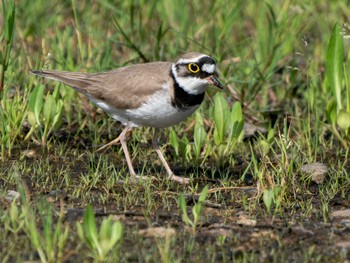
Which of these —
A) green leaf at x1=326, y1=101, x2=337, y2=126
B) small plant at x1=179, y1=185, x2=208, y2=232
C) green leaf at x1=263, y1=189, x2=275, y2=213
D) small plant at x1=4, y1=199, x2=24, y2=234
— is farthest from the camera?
green leaf at x1=326, y1=101, x2=337, y2=126

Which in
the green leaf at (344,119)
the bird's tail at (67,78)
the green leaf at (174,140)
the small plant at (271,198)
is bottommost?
the small plant at (271,198)

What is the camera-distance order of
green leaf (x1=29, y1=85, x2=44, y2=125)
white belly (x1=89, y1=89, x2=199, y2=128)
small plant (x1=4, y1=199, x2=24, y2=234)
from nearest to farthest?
1. small plant (x1=4, y1=199, x2=24, y2=234)
2. white belly (x1=89, y1=89, x2=199, y2=128)
3. green leaf (x1=29, y1=85, x2=44, y2=125)

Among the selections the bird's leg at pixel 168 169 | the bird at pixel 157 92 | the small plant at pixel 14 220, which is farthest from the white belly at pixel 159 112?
the small plant at pixel 14 220

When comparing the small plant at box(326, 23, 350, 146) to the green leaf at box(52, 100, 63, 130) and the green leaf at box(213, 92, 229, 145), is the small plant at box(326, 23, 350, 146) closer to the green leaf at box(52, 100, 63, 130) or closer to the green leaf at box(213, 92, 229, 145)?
the green leaf at box(213, 92, 229, 145)

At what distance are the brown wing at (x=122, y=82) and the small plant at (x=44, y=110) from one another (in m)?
0.23

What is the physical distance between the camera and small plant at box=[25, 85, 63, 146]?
720cm

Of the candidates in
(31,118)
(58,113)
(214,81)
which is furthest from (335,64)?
(31,118)

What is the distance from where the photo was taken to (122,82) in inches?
283

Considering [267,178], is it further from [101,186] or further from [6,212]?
[6,212]

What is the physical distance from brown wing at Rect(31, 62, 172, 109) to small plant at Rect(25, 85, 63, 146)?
23 centimetres

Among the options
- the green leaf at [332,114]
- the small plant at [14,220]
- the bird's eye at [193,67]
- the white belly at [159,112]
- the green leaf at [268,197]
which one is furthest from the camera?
the green leaf at [332,114]

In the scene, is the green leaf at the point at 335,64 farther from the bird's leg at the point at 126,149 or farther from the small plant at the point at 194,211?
the small plant at the point at 194,211

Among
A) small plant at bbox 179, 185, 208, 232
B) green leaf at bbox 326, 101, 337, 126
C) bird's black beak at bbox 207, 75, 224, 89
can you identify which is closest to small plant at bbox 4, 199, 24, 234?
small plant at bbox 179, 185, 208, 232

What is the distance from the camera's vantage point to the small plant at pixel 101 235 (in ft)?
15.6
